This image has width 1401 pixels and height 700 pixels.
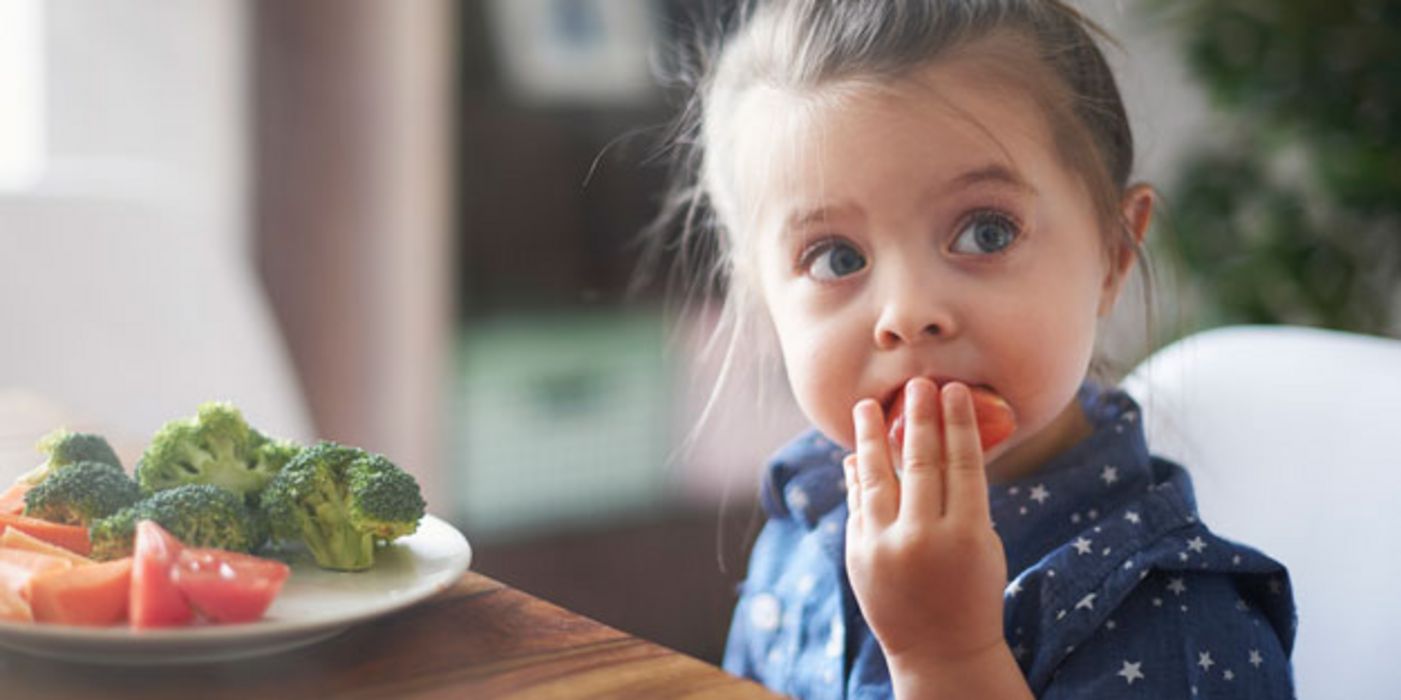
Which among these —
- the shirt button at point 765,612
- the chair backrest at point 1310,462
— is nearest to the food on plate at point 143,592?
the shirt button at point 765,612

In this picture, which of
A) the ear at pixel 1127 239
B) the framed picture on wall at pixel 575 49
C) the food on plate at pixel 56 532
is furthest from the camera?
the framed picture on wall at pixel 575 49

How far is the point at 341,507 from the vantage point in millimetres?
799

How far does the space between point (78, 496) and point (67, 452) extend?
0.25 ft

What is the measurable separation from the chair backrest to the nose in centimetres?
36

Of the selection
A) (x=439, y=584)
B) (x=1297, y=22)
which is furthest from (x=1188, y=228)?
(x=439, y=584)

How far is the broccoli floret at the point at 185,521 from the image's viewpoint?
758 mm

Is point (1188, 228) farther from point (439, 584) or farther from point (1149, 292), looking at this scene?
point (439, 584)

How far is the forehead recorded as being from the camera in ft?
3.31

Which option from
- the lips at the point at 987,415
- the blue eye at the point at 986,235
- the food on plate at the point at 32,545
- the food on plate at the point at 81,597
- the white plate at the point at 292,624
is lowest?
the white plate at the point at 292,624

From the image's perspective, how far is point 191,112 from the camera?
261 centimetres

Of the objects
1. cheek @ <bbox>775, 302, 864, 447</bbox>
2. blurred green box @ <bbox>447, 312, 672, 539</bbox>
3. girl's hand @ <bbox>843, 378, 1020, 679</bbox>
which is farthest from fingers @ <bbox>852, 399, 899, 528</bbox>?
blurred green box @ <bbox>447, 312, 672, 539</bbox>

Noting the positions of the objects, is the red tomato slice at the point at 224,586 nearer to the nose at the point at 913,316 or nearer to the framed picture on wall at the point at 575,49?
the nose at the point at 913,316

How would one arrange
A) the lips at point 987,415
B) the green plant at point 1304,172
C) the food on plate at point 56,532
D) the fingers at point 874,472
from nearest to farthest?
1. the food on plate at point 56,532
2. the fingers at point 874,472
3. the lips at point 987,415
4. the green plant at point 1304,172

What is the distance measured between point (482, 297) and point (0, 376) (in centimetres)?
119
